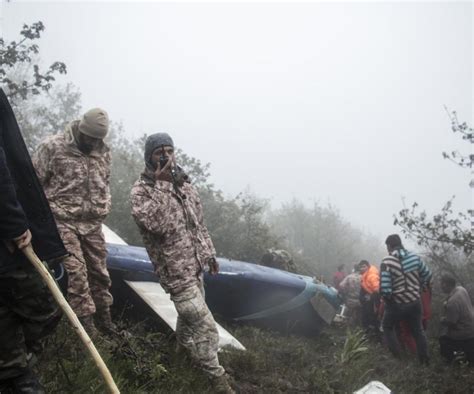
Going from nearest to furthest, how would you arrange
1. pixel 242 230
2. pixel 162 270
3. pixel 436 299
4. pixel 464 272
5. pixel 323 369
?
pixel 162 270
pixel 323 369
pixel 436 299
pixel 464 272
pixel 242 230

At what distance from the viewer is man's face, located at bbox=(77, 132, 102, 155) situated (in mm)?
4004

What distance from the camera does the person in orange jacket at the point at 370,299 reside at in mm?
8506

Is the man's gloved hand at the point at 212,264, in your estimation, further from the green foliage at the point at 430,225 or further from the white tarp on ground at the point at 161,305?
the green foliage at the point at 430,225

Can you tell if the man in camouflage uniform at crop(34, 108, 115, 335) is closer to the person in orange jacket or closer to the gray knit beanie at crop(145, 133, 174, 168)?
the gray knit beanie at crop(145, 133, 174, 168)

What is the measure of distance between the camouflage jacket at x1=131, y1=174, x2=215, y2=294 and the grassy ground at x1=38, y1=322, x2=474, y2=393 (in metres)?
0.67

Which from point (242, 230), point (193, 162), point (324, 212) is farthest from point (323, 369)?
point (324, 212)

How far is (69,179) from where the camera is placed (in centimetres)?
390

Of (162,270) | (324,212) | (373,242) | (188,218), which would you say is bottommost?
(373,242)

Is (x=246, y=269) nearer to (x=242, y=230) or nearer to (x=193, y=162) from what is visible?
(x=242, y=230)

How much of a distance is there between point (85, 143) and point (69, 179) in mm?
374

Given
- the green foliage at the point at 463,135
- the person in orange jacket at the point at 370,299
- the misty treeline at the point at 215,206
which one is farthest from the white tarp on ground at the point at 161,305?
the green foliage at the point at 463,135

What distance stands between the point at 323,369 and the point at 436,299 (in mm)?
5907

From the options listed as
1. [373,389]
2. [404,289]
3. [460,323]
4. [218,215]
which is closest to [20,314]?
[373,389]

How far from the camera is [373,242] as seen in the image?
3794 cm
